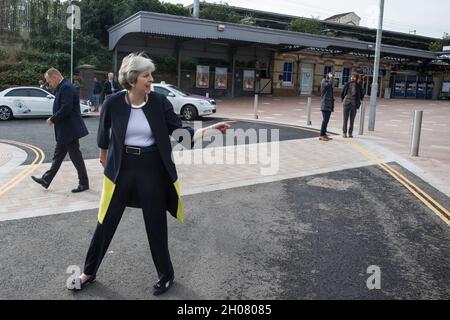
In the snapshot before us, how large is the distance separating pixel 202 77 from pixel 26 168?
2325 cm

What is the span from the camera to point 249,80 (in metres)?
33.5

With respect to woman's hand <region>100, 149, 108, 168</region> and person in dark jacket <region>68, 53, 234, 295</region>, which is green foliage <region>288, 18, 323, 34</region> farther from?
person in dark jacket <region>68, 53, 234, 295</region>

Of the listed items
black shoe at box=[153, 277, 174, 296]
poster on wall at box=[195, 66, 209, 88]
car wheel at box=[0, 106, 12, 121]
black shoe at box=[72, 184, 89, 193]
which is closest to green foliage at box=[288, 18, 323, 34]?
poster on wall at box=[195, 66, 209, 88]

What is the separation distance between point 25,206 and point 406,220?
5156 millimetres

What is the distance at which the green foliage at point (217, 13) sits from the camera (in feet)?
122

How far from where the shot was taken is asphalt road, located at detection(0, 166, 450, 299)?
3877mm

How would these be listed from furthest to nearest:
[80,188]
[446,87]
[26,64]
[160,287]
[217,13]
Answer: [446,87] → [217,13] → [26,64] → [80,188] → [160,287]

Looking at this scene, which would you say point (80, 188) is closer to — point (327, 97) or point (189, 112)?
point (327, 97)

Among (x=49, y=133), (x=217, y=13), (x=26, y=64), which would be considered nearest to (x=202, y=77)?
(x=217, y=13)

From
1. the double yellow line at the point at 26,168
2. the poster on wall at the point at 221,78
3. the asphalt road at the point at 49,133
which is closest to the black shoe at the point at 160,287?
the double yellow line at the point at 26,168

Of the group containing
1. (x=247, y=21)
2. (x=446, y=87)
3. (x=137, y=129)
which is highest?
(x=247, y=21)

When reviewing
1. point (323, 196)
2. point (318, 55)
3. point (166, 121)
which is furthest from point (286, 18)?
point (166, 121)

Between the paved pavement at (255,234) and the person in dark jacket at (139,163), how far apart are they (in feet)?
1.36

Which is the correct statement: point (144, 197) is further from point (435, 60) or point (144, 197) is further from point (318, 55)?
point (435, 60)
